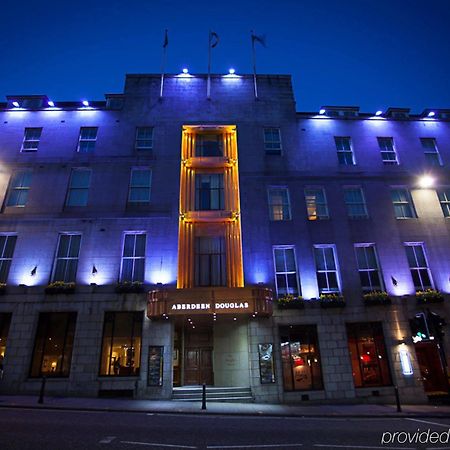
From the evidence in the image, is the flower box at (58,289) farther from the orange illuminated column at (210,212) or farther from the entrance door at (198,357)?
the entrance door at (198,357)

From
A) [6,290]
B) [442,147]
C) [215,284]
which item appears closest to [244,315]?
[215,284]

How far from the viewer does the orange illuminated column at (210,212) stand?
63.5 feet

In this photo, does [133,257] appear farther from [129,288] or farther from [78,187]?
[78,187]

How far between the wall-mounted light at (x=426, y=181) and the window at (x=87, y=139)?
78.1 feet

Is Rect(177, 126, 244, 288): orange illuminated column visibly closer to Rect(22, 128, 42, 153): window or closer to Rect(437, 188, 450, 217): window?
Rect(22, 128, 42, 153): window

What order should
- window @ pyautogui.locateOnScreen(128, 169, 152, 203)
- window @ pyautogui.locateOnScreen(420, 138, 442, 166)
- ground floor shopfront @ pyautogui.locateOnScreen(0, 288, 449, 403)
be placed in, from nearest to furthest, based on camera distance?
ground floor shopfront @ pyautogui.locateOnScreen(0, 288, 449, 403), window @ pyautogui.locateOnScreen(128, 169, 152, 203), window @ pyautogui.locateOnScreen(420, 138, 442, 166)

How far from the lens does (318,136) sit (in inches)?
920

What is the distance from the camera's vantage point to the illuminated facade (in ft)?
56.4

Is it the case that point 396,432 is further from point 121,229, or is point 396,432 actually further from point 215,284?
point 121,229

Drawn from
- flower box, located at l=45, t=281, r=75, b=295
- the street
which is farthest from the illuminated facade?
the street

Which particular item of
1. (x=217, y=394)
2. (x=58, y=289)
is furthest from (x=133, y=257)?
(x=217, y=394)

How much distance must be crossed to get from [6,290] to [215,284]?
12.3 metres

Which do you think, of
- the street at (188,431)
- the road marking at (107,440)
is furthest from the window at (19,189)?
the road marking at (107,440)

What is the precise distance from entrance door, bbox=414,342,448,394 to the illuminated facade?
0.24ft
